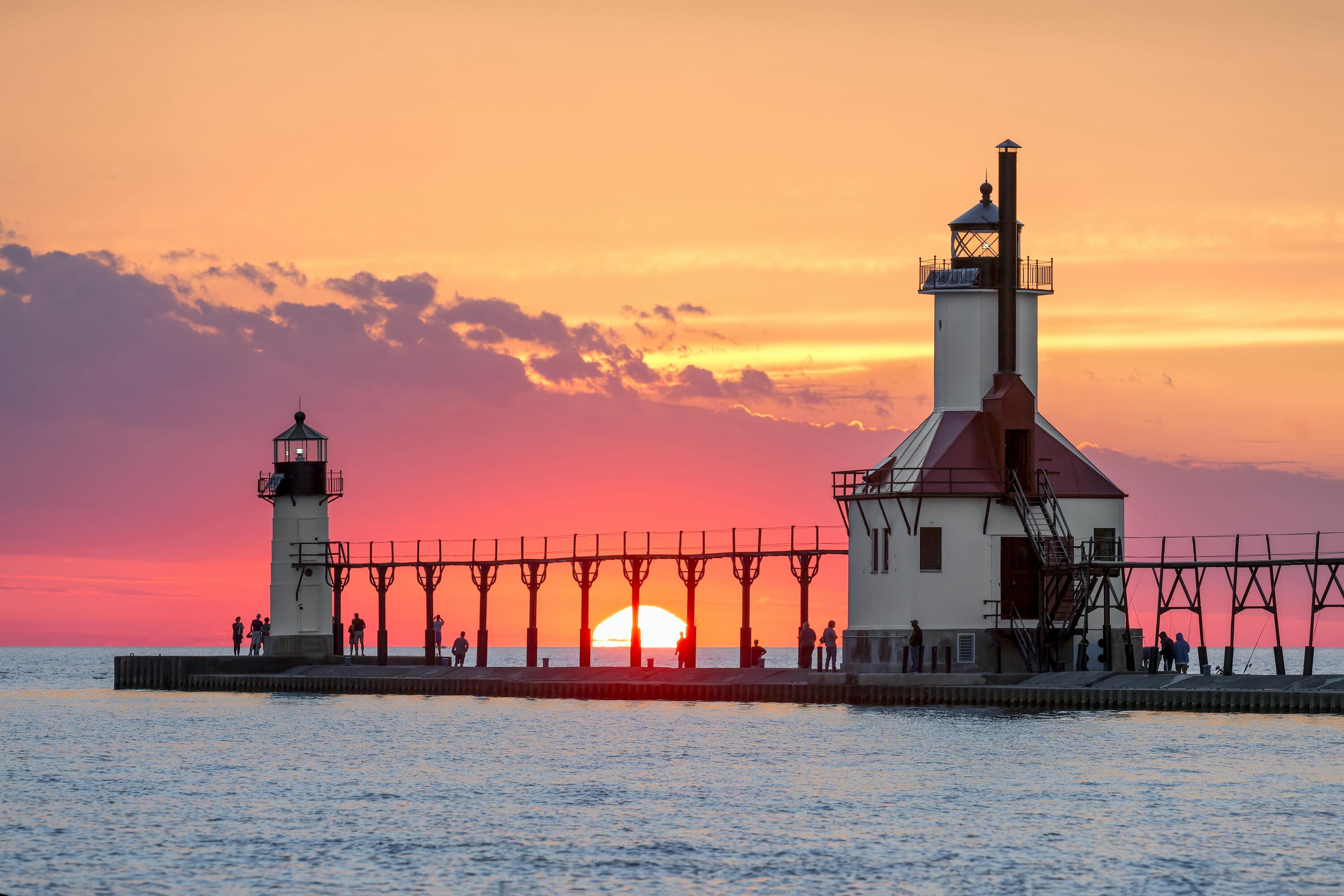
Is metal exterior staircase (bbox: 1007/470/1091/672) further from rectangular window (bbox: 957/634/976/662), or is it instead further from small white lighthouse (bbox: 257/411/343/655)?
small white lighthouse (bbox: 257/411/343/655)

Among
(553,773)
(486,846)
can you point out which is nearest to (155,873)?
(486,846)

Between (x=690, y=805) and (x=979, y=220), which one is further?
(x=979, y=220)

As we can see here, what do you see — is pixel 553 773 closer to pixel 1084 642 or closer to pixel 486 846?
pixel 486 846

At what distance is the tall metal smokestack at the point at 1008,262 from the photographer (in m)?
61.7

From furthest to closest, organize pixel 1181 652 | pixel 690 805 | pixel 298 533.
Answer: pixel 298 533
pixel 1181 652
pixel 690 805

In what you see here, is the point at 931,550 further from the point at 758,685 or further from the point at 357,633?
the point at 357,633

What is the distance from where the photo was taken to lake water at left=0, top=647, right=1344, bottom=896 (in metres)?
29.8

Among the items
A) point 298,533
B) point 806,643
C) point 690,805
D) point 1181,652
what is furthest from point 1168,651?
point 298,533

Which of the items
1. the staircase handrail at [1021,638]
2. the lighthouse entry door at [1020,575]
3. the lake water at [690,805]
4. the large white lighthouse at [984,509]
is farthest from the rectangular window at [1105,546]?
the lake water at [690,805]

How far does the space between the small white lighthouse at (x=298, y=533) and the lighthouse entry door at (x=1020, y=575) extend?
27.8 m

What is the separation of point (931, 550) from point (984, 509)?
203cm

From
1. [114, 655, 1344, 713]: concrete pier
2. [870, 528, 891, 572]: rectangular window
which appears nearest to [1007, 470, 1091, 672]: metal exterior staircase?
[114, 655, 1344, 713]: concrete pier

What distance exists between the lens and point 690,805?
37.6 metres

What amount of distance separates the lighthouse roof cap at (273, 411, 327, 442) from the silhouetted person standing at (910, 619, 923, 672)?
1065 inches
